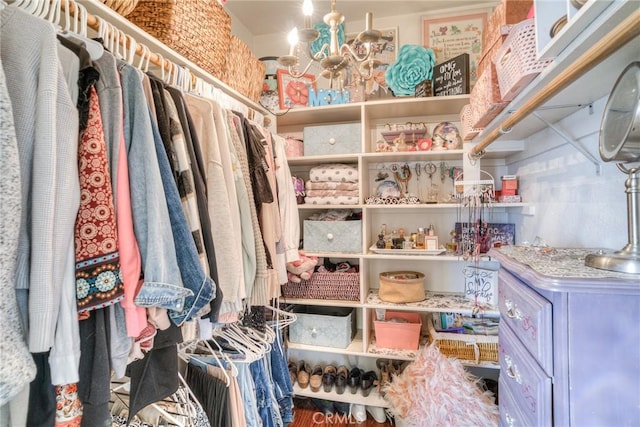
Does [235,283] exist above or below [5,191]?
below

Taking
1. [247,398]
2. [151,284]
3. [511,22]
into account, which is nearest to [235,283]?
[151,284]

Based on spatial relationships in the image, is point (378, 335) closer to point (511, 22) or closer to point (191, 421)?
point (191, 421)

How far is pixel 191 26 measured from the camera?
1.23 m

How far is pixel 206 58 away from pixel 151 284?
3.52 ft

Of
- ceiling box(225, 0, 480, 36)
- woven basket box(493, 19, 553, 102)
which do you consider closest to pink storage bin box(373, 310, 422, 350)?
woven basket box(493, 19, 553, 102)

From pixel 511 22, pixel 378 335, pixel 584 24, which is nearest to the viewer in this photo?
pixel 584 24

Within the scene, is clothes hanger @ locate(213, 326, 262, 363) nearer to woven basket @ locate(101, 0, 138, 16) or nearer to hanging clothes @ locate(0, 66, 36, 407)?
hanging clothes @ locate(0, 66, 36, 407)

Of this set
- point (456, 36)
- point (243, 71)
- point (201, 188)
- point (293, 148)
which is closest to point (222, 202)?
point (201, 188)

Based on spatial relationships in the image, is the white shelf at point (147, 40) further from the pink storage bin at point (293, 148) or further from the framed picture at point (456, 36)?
the framed picture at point (456, 36)

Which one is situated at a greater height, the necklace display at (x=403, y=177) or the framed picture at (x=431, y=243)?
the necklace display at (x=403, y=177)

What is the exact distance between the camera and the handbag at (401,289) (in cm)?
183

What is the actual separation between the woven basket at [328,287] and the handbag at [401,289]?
16 centimetres

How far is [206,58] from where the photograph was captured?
1.34m


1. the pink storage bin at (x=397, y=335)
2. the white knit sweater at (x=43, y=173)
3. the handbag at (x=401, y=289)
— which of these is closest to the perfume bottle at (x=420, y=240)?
the handbag at (x=401, y=289)
